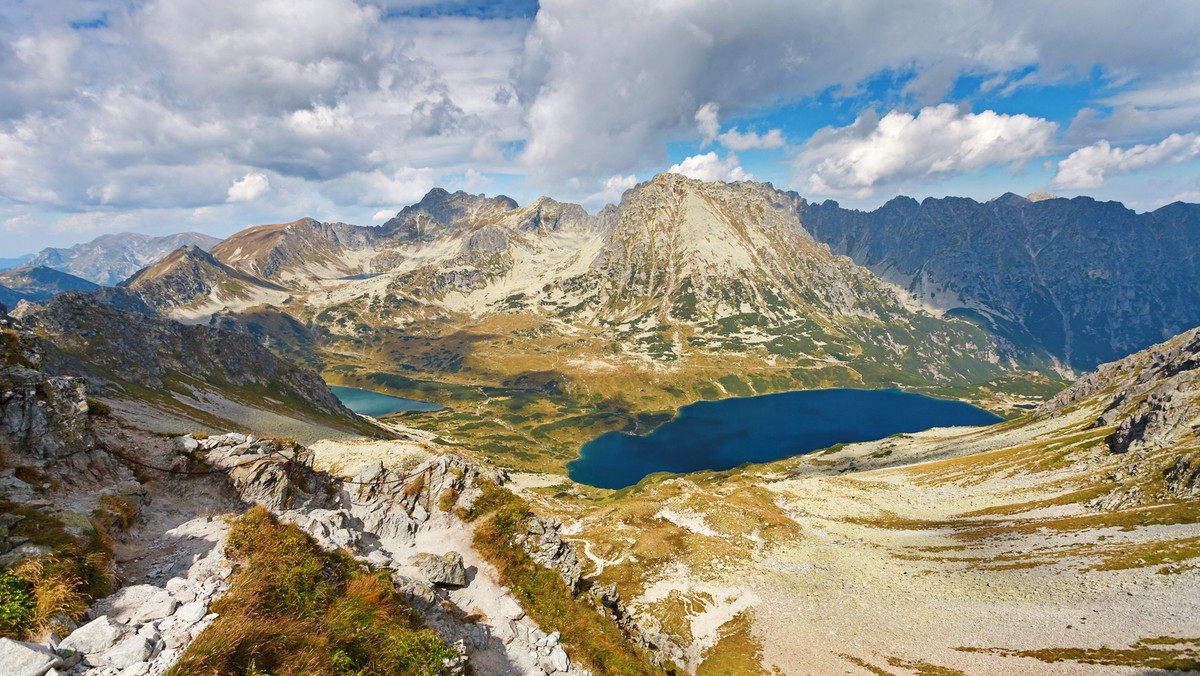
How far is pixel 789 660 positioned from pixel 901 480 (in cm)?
8022

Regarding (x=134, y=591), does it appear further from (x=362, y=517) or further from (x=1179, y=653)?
(x=1179, y=653)

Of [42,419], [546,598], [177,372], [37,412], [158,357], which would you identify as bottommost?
[546,598]

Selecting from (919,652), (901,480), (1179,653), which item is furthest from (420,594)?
(901,480)

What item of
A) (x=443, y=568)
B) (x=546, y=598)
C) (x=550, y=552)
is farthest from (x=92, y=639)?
(x=550, y=552)

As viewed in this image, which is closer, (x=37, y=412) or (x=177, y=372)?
(x=37, y=412)

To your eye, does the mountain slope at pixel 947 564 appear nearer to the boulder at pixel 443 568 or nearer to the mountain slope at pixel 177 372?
the boulder at pixel 443 568

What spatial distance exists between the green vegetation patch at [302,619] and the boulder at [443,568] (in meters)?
4.89

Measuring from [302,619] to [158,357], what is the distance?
627 feet

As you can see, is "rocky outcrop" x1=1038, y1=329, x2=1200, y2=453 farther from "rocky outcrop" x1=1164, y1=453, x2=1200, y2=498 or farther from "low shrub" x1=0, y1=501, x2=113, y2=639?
"low shrub" x1=0, y1=501, x2=113, y2=639

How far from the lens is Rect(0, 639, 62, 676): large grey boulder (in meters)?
8.98

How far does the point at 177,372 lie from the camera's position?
5846 inches

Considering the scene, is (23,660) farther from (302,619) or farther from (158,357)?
(158,357)

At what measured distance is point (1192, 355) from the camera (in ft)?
392

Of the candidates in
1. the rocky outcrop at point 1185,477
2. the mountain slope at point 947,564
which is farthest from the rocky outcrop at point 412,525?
the rocky outcrop at point 1185,477
